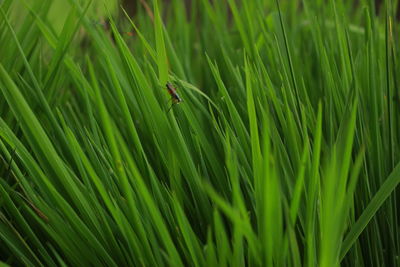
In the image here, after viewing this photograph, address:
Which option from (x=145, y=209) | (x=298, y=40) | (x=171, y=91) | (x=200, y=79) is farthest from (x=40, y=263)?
(x=298, y=40)

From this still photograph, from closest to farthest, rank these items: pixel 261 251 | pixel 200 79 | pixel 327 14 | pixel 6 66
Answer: pixel 261 251 → pixel 6 66 → pixel 200 79 → pixel 327 14

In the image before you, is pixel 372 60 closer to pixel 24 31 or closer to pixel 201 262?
pixel 201 262

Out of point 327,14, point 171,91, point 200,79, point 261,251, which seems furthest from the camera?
point 327,14

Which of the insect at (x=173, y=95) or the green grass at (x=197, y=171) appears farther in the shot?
the insect at (x=173, y=95)

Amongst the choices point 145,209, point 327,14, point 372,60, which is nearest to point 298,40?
point 327,14

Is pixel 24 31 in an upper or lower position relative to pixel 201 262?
upper

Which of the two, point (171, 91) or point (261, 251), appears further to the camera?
point (171, 91)

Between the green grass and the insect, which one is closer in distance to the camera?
the green grass

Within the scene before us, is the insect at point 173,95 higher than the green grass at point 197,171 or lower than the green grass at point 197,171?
higher

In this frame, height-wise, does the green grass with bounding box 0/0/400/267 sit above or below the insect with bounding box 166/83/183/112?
below

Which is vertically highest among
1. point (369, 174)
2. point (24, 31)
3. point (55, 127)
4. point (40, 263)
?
point (24, 31)
